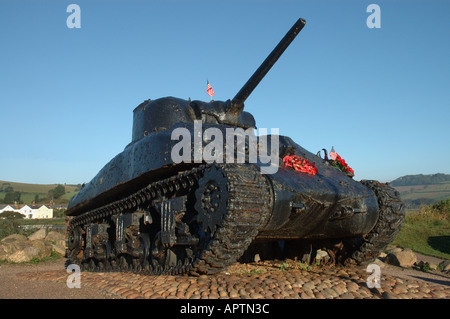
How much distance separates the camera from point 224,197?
518cm

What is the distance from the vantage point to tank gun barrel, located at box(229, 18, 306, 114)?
6.85 metres

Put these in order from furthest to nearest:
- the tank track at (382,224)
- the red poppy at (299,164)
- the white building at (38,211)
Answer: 1. the white building at (38,211)
2. the tank track at (382,224)
3. the red poppy at (299,164)

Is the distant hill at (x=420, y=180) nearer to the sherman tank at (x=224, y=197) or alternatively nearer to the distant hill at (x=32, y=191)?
the distant hill at (x=32, y=191)

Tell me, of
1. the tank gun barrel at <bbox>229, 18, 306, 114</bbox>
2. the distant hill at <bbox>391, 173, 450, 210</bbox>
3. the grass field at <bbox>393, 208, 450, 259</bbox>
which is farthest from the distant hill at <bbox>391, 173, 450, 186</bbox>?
the tank gun barrel at <bbox>229, 18, 306, 114</bbox>

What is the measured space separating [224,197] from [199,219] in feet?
2.31

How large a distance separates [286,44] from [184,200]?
3.28 meters

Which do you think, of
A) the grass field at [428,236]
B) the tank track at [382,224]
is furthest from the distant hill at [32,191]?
the tank track at [382,224]

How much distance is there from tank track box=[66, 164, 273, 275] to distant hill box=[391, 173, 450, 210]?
73.9 m

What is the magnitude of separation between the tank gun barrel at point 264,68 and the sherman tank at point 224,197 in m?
0.02

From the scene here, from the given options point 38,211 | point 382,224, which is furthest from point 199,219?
point 38,211

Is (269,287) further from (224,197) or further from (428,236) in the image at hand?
(428,236)

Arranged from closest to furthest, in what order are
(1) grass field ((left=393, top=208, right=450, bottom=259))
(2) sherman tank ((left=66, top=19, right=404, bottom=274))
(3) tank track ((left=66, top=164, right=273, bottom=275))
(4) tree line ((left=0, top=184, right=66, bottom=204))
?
(3) tank track ((left=66, top=164, right=273, bottom=275))
(2) sherman tank ((left=66, top=19, right=404, bottom=274))
(1) grass field ((left=393, top=208, right=450, bottom=259))
(4) tree line ((left=0, top=184, right=66, bottom=204))

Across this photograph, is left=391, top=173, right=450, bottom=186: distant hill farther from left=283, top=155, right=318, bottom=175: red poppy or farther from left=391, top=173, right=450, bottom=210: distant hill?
left=283, top=155, right=318, bottom=175: red poppy

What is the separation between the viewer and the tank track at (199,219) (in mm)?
5191
